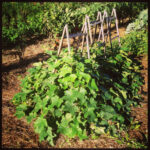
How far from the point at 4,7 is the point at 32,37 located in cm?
470

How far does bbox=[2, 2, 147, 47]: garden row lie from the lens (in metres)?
6.65

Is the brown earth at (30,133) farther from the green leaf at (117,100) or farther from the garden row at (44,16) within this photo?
the garden row at (44,16)

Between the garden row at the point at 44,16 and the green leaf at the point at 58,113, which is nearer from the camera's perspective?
the green leaf at the point at 58,113

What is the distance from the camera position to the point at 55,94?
200cm

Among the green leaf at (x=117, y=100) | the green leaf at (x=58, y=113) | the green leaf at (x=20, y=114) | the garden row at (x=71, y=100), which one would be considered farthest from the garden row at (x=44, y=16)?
the green leaf at (x=117, y=100)

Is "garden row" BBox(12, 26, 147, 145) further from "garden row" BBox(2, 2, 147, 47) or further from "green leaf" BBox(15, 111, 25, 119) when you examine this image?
"garden row" BBox(2, 2, 147, 47)

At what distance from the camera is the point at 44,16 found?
23.6 ft

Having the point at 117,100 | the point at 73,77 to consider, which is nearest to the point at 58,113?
the point at 73,77

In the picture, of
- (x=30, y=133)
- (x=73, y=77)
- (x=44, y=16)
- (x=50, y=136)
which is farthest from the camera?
(x=44, y=16)

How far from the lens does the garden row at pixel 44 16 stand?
6.65 meters

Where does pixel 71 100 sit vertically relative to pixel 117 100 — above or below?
above

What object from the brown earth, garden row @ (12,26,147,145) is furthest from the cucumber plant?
the brown earth

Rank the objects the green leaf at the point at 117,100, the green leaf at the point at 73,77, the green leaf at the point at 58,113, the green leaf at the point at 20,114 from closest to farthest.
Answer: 1. the green leaf at the point at 73,77
2. the green leaf at the point at 58,113
3. the green leaf at the point at 20,114
4. the green leaf at the point at 117,100

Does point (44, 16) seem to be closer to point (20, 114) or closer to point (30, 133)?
point (20, 114)
